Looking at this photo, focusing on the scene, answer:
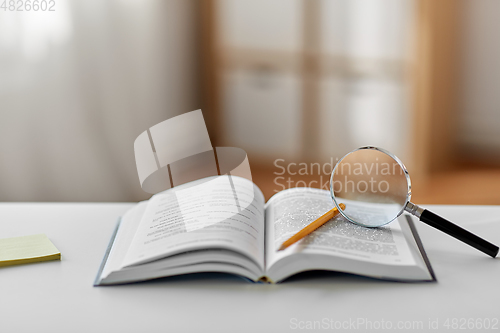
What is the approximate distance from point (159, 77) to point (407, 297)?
1879 millimetres

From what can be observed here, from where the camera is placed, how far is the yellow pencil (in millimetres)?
766

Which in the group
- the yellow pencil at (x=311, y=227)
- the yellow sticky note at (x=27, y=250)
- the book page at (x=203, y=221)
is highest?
the book page at (x=203, y=221)

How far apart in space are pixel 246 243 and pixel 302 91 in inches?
79.6

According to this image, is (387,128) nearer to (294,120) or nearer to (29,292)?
(294,120)

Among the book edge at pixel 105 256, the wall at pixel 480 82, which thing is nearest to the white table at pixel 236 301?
the book edge at pixel 105 256

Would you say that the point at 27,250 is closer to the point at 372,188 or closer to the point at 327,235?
the point at 327,235

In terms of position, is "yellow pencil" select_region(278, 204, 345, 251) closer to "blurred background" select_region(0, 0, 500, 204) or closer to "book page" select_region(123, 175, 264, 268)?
"book page" select_region(123, 175, 264, 268)

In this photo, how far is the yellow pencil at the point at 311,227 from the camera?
0.77m

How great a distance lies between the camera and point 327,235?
0.81 meters

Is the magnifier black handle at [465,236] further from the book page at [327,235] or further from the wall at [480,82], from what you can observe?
the wall at [480,82]

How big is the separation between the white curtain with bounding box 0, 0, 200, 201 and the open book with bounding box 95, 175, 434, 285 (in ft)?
4.44

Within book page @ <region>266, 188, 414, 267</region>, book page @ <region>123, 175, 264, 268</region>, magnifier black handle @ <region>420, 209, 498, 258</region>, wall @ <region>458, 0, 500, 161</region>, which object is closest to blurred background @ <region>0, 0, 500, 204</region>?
wall @ <region>458, 0, 500, 161</region>

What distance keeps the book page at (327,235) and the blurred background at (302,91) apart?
147 cm

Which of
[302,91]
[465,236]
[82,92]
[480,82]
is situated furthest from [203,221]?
[480,82]
